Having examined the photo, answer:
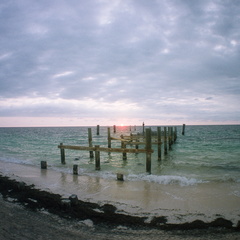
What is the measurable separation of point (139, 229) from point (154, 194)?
2.88m

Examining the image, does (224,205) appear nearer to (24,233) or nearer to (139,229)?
(139,229)

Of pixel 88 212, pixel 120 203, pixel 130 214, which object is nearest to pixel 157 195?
pixel 120 203

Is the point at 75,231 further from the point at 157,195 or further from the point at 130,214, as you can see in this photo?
the point at 157,195

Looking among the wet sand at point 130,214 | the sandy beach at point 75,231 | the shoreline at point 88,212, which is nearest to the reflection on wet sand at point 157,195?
the wet sand at point 130,214

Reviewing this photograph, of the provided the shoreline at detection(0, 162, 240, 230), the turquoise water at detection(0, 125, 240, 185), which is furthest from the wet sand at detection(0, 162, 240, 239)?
the turquoise water at detection(0, 125, 240, 185)

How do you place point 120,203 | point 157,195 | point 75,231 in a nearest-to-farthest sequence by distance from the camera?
point 75,231
point 120,203
point 157,195

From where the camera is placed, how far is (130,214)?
526 centimetres

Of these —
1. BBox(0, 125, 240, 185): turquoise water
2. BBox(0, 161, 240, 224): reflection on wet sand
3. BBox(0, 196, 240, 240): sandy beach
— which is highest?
BBox(0, 196, 240, 240): sandy beach

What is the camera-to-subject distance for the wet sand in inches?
166

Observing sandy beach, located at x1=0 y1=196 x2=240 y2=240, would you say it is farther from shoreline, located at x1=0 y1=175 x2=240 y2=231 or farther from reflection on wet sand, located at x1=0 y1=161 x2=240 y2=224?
reflection on wet sand, located at x1=0 y1=161 x2=240 y2=224

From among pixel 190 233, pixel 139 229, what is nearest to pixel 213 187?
pixel 190 233

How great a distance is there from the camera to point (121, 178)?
9.04m

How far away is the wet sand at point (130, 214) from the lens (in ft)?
13.8

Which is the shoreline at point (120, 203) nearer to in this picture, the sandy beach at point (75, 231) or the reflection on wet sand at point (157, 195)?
the reflection on wet sand at point (157, 195)
